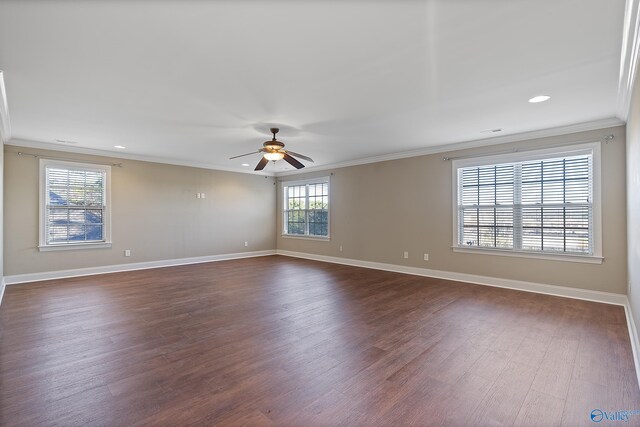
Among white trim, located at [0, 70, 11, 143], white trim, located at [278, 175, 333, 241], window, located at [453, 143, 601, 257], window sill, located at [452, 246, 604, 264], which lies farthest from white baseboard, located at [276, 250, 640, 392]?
white trim, located at [0, 70, 11, 143]

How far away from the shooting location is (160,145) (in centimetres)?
562

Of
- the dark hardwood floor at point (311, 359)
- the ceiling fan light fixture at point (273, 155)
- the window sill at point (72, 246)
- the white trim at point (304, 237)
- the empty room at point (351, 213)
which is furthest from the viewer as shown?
the white trim at point (304, 237)

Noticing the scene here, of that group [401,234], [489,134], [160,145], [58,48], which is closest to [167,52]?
[58,48]

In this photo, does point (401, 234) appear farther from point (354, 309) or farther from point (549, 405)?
point (549, 405)

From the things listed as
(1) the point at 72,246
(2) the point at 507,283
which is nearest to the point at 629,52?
(2) the point at 507,283

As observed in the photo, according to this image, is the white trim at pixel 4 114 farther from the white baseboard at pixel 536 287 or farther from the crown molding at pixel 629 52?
the white baseboard at pixel 536 287

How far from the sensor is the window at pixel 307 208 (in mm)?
7996

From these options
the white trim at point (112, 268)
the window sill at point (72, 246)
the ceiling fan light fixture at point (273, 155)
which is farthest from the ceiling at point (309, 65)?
the white trim at point (112, 268)

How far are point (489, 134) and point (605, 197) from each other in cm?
174

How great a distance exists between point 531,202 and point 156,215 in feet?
24.2

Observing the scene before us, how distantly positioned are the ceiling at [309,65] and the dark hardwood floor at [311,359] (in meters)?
2.51

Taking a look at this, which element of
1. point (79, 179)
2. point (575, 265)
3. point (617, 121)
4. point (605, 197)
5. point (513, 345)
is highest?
point (617, 121)

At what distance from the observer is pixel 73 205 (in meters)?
5.80

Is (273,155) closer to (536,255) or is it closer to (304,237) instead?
(304,237)
